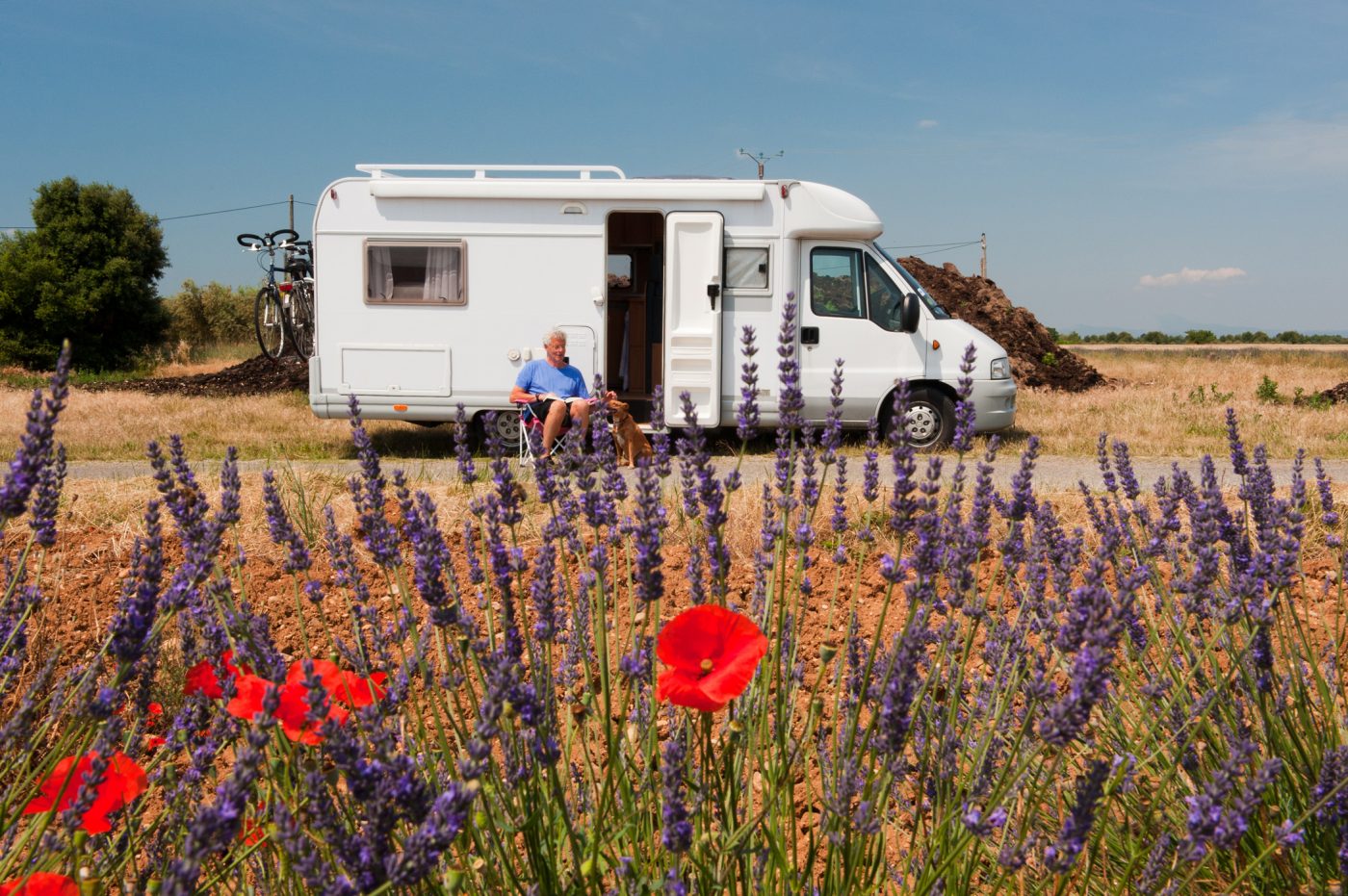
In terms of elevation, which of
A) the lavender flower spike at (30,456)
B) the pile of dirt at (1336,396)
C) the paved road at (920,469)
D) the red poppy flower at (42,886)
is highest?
the lavender flower spike at (30,456)

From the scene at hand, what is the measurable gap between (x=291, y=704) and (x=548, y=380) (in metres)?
7.61

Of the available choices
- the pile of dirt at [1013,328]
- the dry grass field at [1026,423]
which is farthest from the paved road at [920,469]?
the pile of dirt at [1013,328]

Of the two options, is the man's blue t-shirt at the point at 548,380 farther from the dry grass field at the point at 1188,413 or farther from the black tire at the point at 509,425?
the dry grass field at the point at 1188,413

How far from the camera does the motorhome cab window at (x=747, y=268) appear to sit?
34.6ft

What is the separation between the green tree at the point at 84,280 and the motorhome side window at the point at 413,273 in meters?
18.5

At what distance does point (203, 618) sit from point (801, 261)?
9.18 metres

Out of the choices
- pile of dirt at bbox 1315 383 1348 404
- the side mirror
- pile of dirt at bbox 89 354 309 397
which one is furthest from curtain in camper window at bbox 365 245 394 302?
pile of dirt at bbox 1315 383 1348 404

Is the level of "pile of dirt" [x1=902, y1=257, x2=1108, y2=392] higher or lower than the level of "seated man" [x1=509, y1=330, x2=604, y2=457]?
higher

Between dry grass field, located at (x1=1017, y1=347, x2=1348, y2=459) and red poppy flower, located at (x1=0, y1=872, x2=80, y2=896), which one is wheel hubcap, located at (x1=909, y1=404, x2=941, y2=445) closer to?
dry grass field, located at (x1=1017, y1=347, x2=1348, y2=459)

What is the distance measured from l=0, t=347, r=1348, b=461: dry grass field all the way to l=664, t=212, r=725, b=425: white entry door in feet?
5.30

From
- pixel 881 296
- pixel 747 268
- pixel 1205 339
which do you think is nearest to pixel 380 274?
pixel 747 268

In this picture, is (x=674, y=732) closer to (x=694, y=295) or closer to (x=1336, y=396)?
(x=694, y=295)

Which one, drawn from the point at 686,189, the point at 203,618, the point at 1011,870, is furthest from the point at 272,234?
the point at 1011,870

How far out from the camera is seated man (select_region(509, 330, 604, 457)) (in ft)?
28.9
